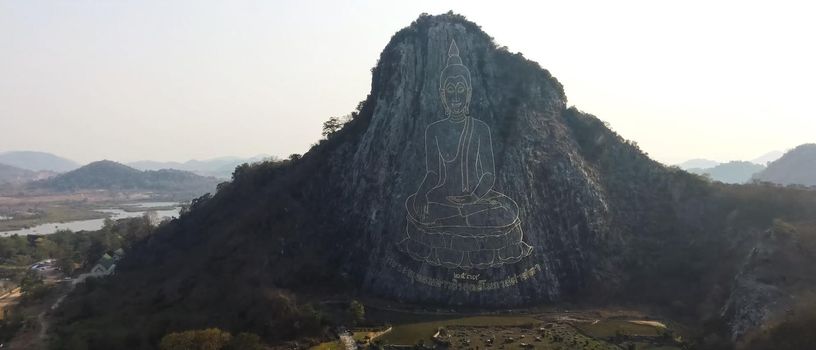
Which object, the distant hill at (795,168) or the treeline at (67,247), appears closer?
the treeline at (67,247)

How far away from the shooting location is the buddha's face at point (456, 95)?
6356 centimetres

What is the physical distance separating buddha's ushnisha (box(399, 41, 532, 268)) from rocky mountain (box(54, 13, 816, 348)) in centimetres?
16

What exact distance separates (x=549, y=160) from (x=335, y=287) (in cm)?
2939

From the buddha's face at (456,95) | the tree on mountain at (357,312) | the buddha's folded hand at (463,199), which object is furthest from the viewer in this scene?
the buddha's face at (456,95)

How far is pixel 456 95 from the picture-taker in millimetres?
63844

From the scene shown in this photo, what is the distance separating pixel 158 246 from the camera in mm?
73062

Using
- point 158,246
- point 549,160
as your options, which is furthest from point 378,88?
point 158,246

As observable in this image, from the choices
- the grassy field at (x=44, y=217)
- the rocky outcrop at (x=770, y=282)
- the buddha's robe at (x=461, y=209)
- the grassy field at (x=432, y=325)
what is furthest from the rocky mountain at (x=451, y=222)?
the grassy field at (x=44, y=217)

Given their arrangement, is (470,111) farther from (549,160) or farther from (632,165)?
(632,165)

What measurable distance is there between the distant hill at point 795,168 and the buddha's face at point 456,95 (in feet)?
355

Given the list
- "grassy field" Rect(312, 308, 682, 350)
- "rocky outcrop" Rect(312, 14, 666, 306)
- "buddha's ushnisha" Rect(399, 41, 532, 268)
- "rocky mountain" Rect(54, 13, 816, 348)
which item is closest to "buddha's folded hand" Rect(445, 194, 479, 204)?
"buddha's ushnisha" Rect(399, 41, 532, 268)

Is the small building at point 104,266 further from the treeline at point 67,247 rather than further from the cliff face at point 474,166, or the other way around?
the cliff face at point 474,166

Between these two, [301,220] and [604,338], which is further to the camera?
[301,220]

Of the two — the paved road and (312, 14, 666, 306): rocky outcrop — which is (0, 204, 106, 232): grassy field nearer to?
(312, 14, 666, 306): rocky outcrop
